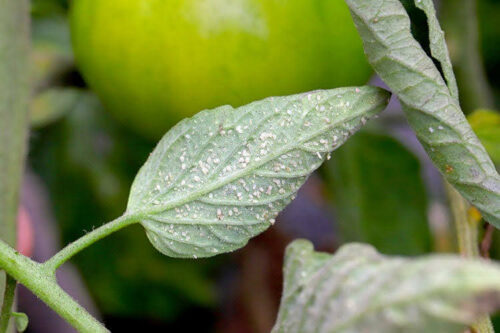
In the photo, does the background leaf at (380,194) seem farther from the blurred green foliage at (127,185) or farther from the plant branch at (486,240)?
the plant branch at (486,240)

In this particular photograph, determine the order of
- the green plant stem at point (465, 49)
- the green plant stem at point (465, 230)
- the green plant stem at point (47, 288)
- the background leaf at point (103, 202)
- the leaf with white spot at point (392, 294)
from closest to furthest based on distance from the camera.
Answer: the leaf with white spot at point (392, 294), the green plant stem at point (47, 288), the green plant stem at point (465, 230), the green plant stem at point (465, 49), the background leaf at point (103, 202)

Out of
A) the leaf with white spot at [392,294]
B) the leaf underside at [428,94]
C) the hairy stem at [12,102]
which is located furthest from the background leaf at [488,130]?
the hairy stem at [12,102]

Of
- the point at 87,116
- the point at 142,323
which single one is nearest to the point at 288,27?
the point at 87,116

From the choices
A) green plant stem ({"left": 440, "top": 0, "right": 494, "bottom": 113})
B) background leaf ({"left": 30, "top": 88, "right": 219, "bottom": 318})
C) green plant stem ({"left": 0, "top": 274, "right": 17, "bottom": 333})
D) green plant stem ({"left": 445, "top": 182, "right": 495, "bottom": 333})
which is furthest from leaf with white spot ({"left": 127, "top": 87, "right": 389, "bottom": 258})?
background leaf ({"left": 30, "top": 88, "right": 219, "bottom": 318})

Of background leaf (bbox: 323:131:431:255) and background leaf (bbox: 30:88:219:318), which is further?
background leaf (bbox: 30:88:219:318)

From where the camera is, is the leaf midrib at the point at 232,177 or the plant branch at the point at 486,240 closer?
the leaf midrib at the point at 232,177

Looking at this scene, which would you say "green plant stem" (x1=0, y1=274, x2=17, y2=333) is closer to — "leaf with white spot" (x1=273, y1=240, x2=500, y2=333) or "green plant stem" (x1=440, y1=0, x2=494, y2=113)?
"leaf with white spot" (x1=273, y1=240, x2=500, y2=333)
